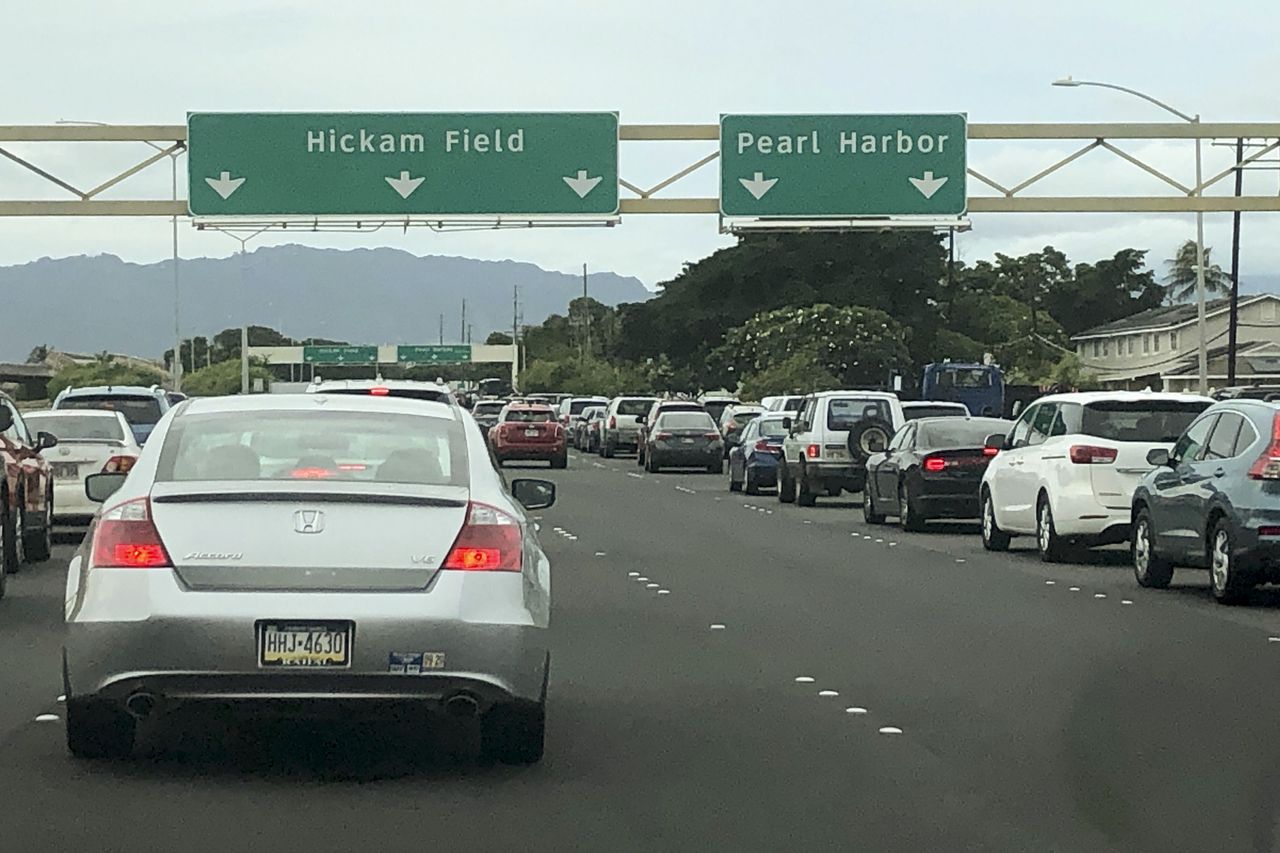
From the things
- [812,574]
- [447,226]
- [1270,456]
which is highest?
[447,226]

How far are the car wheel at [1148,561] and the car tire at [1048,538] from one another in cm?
280

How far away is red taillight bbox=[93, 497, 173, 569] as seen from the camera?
863 cm

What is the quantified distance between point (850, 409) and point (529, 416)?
19743 millimetres

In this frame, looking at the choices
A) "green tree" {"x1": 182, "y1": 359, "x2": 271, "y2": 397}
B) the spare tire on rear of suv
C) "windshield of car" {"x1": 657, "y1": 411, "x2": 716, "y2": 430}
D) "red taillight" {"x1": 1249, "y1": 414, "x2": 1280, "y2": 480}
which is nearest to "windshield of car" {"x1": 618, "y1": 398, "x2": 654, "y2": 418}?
"windshield of car" {"x1": 657, "y1": 411, "x2": 716, "y2": 430}

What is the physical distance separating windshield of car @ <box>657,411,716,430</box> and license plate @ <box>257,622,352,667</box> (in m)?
40.7

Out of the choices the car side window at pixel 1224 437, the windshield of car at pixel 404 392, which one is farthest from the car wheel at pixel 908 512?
the car side window at pixel 1224 437

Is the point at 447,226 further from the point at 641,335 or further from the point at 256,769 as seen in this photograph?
the point at 641,335

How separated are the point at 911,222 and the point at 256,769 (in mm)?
24094

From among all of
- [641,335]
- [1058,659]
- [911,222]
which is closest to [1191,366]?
[641,335]

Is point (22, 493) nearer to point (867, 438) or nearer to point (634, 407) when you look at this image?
point (867, 438)

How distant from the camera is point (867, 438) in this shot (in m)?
32.7

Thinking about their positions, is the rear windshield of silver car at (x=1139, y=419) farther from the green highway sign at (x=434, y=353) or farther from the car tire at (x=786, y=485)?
the green highway sign at (x=434, y=353)

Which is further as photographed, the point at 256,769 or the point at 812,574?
the point at 812,574

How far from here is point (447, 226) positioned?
32094 millimetres
